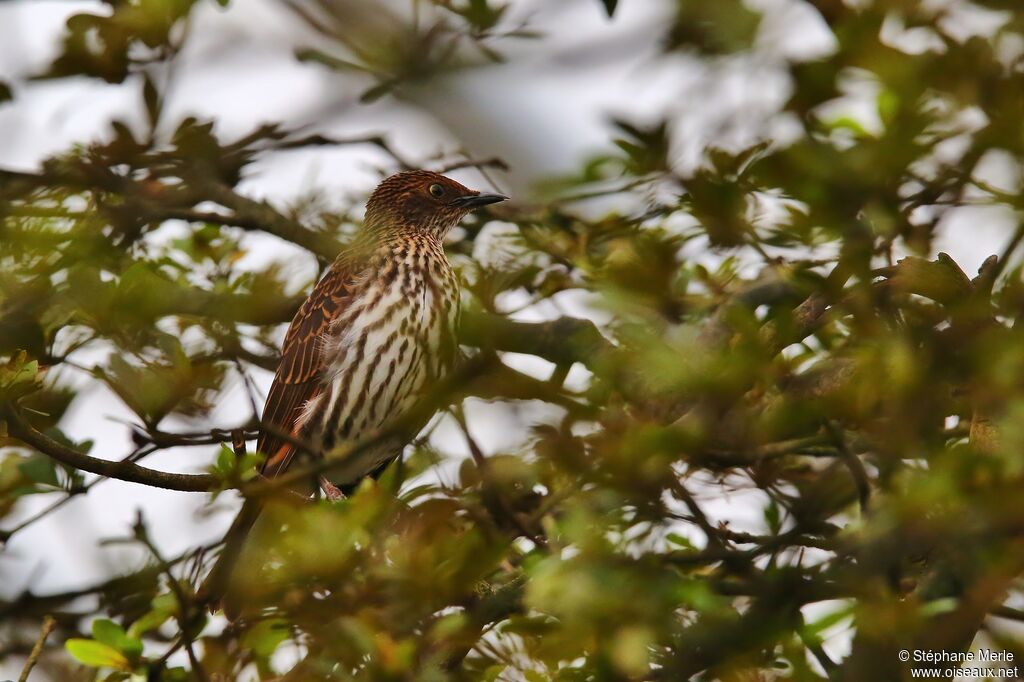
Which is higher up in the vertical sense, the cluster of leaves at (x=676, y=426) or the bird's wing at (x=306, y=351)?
the bird's wing at (x=306, y=351)

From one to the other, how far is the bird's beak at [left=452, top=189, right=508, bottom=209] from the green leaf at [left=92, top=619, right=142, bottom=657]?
3.93 metres

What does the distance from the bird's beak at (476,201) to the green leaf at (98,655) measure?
4.00 meters

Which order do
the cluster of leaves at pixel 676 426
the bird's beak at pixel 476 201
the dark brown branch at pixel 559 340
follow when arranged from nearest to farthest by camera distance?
the cluster of leaves at pixel 676 426 → the dark brown branch at pixel 559 340 → the bird's beak at pixel 476 201

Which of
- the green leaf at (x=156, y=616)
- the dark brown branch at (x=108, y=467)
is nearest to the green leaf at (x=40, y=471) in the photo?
the dark brown branch at (x=108, y=467)

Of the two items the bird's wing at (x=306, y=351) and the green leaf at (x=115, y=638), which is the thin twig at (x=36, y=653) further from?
the bird's wing at (x=306, y=351)

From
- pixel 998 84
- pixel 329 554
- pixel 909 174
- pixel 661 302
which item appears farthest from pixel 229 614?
pixel 998 84

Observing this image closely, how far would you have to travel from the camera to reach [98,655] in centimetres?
398

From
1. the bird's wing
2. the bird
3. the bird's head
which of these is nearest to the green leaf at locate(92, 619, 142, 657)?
the bird

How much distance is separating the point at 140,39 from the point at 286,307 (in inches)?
63.8

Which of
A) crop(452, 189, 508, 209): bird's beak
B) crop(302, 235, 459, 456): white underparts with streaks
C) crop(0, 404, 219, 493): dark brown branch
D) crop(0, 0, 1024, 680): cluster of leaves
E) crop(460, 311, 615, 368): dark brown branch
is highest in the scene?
crop(452, 189, 508, 209): bird's beak

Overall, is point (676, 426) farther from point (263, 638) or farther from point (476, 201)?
point (476, 201)

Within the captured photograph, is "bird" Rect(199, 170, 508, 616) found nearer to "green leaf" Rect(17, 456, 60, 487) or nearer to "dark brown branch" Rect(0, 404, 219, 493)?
"green leaf" Rect(17, 456, 60, 487)

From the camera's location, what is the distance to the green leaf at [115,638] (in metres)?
3.97

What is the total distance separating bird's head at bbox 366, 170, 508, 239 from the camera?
7.53m
